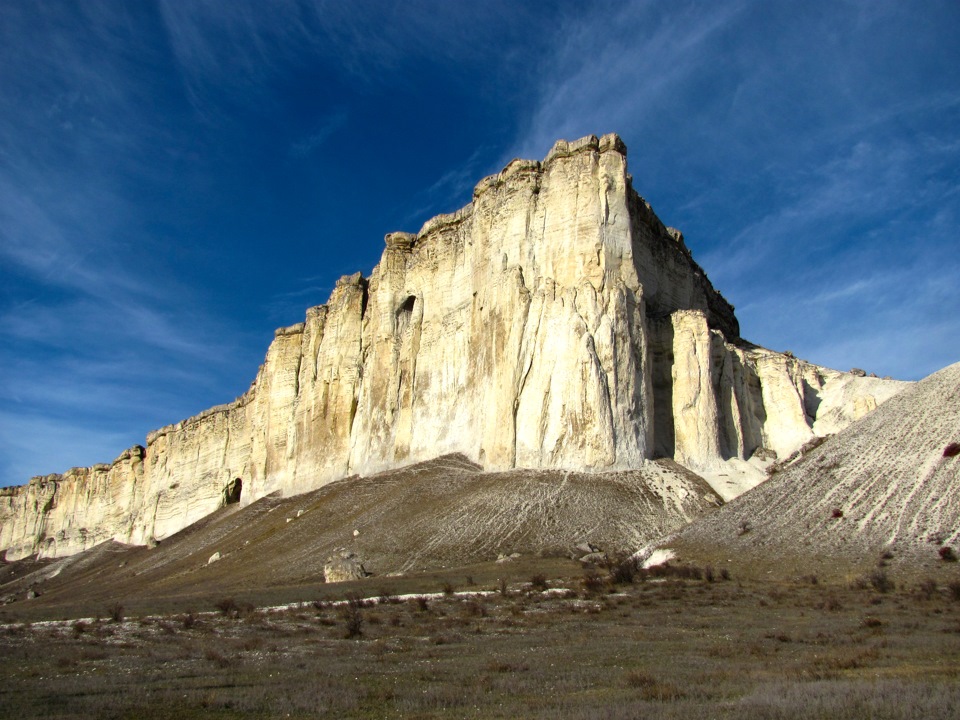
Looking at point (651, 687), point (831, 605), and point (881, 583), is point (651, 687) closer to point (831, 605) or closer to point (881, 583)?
point (831, 605)

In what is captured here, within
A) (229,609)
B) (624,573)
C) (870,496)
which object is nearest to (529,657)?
(624,573)

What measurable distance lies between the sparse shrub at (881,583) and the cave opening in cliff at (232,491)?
2502 inches

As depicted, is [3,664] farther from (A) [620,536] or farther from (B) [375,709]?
(A) [620,536]

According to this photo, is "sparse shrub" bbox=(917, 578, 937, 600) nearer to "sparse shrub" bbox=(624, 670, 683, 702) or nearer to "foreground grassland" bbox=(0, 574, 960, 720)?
"foreground grassland" bbox=(0, 574, 960, 720)

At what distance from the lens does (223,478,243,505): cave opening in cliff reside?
76500 mm

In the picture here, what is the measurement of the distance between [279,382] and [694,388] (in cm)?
4022

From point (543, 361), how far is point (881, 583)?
81.5ft

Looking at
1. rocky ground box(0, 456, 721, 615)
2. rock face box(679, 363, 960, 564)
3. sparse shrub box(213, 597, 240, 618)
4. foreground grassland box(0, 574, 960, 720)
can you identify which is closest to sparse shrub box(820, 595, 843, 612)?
foreground grassland box(0, 574, 960, 720)

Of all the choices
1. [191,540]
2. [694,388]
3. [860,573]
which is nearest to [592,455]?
[694,388]

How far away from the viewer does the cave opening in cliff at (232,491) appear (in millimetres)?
76500

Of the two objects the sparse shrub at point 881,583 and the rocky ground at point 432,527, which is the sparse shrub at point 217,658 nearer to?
the rocky ground at point 432,527

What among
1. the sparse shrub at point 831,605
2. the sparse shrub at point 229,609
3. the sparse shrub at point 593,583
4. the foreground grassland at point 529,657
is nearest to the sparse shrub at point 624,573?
the sparse shrub at point 593,583

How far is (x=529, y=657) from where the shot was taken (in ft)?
45.7

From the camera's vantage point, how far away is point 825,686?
10148 mm
